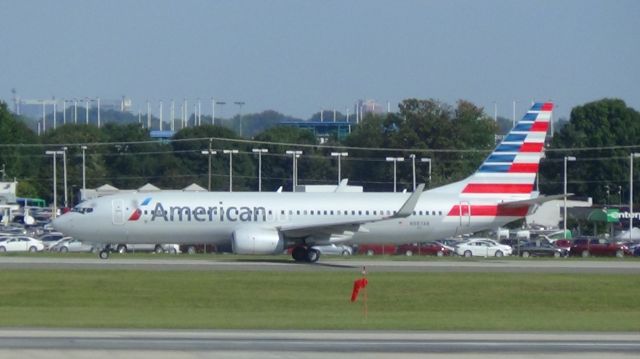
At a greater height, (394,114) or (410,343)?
(394,114)

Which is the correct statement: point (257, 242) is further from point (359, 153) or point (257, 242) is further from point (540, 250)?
point (359, 153)

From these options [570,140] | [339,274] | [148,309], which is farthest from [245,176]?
[148,309]

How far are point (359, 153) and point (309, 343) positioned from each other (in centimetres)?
11499

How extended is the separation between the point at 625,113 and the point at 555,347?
107337 mm

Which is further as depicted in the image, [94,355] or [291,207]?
[291,207]

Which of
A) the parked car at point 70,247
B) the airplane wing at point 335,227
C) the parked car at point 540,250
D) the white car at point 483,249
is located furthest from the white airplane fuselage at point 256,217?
the parked car at point 70,247

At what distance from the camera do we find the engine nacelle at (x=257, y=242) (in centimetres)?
5309

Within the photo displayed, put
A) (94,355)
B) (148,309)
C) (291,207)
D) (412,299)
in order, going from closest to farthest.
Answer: (94,355) → (148,309) → (412,299) → (291,207)

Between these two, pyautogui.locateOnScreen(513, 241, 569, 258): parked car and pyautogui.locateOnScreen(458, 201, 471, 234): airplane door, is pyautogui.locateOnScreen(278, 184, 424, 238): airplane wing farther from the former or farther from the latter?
pyautogui.locateOnScreen(513, 241, 569, 258): parked car

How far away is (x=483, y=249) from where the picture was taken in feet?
247

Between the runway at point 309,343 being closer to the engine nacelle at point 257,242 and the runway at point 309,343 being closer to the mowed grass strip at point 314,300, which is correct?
the mowed grass strip at point 314,300

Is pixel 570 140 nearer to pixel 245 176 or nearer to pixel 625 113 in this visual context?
pixel 625 113

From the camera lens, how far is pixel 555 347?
25062mm

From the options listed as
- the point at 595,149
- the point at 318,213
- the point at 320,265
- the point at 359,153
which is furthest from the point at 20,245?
the point at 359,153
